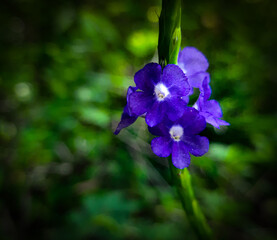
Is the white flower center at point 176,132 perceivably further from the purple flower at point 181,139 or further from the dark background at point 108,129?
the dark background at point 108,129

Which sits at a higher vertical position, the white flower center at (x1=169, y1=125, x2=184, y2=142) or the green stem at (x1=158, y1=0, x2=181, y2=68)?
the green stem at (x1=158, y1=0, x2=181, y2=68)

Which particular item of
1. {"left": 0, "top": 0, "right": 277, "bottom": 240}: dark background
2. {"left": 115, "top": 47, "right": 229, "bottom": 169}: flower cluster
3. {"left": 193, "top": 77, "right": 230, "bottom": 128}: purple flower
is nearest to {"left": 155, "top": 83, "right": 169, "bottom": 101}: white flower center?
{"left": 115, "top": 47, "right": 229, "bottom": 169}: flower cluster

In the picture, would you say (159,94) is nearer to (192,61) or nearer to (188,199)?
(192,61)

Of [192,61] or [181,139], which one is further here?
[192,61]

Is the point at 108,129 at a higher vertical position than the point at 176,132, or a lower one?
higher

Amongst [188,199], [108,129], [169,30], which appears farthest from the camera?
[108,129]

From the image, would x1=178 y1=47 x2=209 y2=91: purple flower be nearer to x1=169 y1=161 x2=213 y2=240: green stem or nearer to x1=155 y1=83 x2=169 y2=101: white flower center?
x1=155 y1=83 x2=169 y2=101: white flower center

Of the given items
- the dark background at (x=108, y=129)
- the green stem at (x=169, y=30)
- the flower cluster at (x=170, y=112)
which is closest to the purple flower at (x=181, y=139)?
the flower cluster at (x=170, y=112)

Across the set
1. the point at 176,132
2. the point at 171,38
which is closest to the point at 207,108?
the point at 176,132

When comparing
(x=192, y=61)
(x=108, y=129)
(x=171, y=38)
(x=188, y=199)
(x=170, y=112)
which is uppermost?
(x=108, y=129)
